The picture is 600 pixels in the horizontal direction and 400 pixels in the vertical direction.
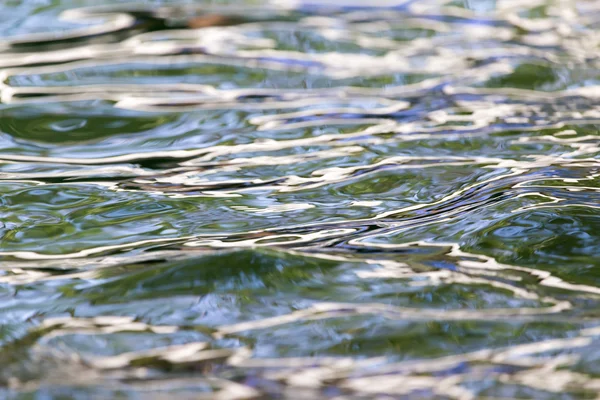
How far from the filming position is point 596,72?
3547 mm

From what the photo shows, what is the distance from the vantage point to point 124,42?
387cm

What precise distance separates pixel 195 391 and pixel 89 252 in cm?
70

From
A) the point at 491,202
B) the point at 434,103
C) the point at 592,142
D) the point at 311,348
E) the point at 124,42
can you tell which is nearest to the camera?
the point at 311,348

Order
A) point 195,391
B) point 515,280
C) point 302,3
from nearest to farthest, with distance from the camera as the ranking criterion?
point 195,391 → point 515,280 → point 302,3

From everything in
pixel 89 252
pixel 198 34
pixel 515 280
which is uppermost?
pixel 198 34

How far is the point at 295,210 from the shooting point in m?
2.29

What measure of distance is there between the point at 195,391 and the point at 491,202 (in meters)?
1.08

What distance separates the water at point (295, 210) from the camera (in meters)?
1.57

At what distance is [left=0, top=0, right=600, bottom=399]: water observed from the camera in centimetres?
157

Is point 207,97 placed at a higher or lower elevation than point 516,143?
higher

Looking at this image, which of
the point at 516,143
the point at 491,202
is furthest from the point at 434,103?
the point at 491,202

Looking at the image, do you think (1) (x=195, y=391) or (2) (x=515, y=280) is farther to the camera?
(2) (x=515, y=280)

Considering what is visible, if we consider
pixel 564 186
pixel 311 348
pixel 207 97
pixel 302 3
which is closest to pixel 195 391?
pixel 311 348

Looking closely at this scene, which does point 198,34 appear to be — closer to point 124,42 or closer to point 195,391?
point 124,42
